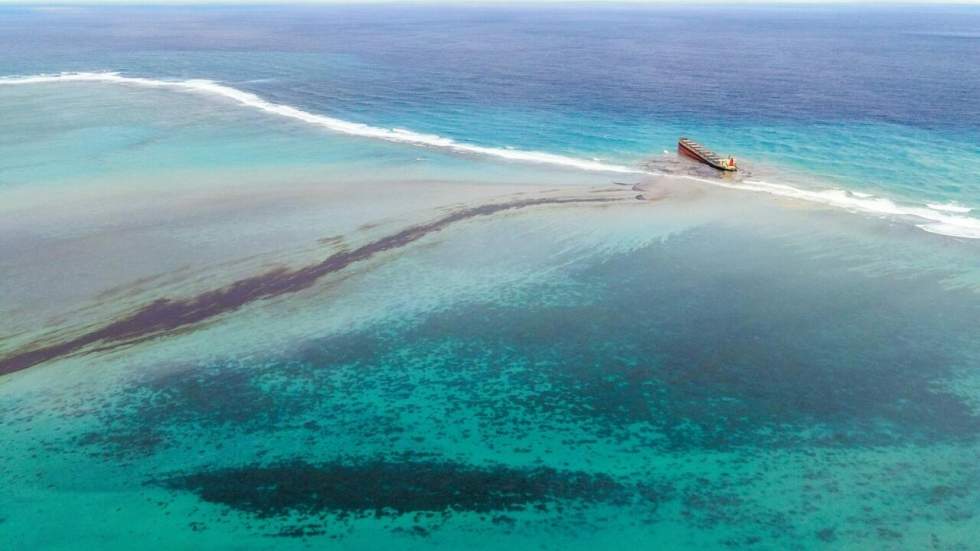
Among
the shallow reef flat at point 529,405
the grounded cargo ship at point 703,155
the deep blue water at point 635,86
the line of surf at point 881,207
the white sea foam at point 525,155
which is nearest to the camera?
the shallow reef flat at point 529,405

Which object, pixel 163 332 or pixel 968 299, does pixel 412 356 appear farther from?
pixel 968 299

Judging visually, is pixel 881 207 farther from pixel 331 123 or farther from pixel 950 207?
pixel 331 123

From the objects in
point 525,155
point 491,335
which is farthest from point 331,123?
point 491,335

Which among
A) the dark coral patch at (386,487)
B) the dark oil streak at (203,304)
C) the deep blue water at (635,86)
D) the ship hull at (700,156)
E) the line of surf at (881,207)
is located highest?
the deep blue water at (635,86)

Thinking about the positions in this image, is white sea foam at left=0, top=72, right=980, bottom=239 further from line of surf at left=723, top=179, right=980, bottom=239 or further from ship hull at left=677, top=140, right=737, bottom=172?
ship hull at left=677, top=140, right=737, bottom=172

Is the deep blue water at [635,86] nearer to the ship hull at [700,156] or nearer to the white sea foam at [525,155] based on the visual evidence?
the white sea foam at [525,155]

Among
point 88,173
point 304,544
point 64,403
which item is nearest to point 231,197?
point 88,173

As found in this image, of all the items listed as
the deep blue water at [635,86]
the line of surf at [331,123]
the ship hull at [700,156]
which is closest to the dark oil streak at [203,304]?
the line of surf at [331,123]

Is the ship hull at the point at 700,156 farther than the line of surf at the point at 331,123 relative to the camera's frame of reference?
No
